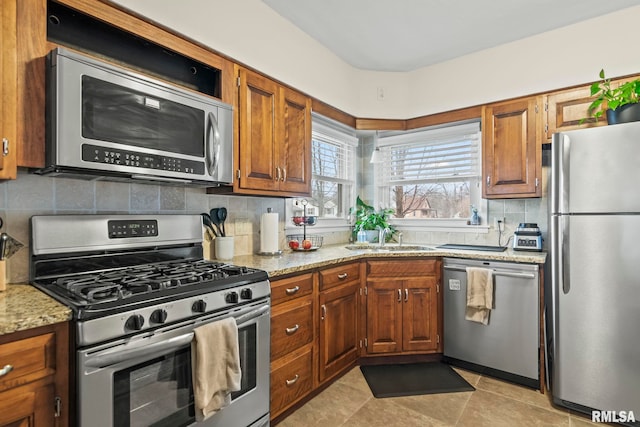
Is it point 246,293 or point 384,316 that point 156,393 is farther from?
point 384,316

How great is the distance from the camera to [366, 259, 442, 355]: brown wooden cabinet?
9.04ft

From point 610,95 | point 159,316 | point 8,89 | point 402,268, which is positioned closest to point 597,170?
point 610,95

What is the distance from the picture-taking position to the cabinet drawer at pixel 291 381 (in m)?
1.94

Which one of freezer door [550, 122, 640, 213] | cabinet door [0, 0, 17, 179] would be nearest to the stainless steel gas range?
cabinet door [0, 0, 17, 179]

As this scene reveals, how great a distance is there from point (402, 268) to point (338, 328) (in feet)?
2.37

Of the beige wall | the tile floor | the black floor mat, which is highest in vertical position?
the beige wall

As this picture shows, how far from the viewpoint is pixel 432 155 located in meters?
3.58

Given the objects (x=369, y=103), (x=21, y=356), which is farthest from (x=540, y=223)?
(x=21, y=356)

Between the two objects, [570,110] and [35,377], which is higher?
[570,110]

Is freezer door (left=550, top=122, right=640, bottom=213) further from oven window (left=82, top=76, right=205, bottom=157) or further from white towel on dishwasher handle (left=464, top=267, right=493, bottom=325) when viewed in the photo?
oven window (left=82, top=76, right=205, bottom=157)

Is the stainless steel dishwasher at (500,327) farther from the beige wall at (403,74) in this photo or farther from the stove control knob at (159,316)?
the stove control knob at (159,316)

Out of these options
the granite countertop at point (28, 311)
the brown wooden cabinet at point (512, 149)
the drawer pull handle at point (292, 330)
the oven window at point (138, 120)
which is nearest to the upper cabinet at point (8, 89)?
the oven window at point (138, 120)

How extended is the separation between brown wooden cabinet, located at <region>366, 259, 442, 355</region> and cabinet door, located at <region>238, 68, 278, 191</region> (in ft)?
3.72

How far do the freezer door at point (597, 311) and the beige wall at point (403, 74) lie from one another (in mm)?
1279
